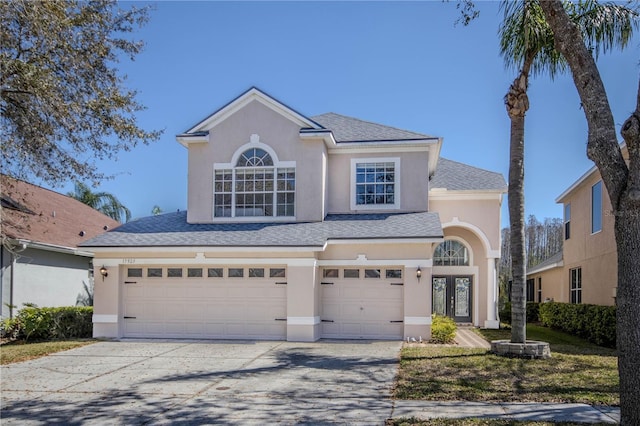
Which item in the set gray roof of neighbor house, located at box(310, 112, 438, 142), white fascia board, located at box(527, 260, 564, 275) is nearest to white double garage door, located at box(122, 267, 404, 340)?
gray roof of neighbor house, located at box(310, 112, 438, 142)

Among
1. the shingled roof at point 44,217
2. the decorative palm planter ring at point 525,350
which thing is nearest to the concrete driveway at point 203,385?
the decorative palm planter ring at point 525,350

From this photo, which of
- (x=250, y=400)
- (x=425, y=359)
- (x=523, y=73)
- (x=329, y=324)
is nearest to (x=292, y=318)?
(x=329, y=324)

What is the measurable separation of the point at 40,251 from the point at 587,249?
19.8 meters

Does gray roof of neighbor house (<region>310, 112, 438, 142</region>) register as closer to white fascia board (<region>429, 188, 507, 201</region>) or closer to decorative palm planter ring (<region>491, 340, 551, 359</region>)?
white fascia board (<region>429, 188, 507, 201</region>)

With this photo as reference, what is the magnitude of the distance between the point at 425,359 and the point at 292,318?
4.46m

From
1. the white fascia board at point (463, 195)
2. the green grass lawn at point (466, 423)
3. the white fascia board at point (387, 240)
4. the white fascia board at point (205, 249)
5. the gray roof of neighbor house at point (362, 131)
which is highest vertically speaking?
the gray roof of neighbor house at point (362, 131)

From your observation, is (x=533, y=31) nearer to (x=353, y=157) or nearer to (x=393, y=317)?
(x=353, y=157)

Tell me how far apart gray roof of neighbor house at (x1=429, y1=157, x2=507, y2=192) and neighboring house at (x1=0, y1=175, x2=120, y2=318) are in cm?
1380

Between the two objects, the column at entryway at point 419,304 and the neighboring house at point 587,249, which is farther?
the neighboring house at point 587,249

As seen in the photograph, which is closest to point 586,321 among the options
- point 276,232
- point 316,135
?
point 276,232

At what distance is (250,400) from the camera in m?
9.38

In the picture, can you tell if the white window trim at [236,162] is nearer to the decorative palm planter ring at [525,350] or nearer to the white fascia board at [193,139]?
the white fascia board at [193,139]

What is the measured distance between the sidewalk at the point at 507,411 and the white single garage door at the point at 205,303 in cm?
800

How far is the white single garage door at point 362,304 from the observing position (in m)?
16.8
